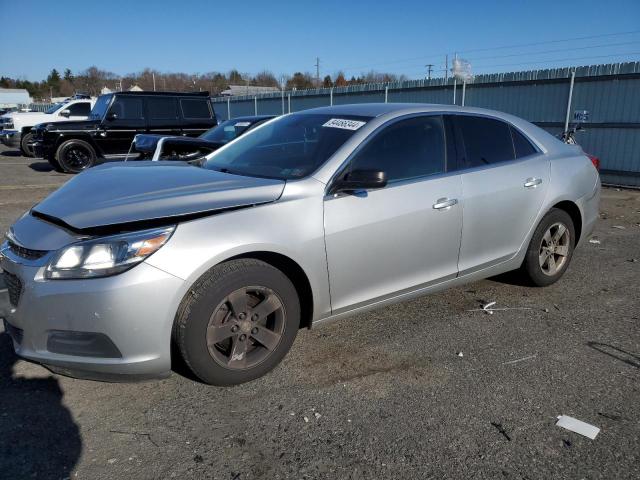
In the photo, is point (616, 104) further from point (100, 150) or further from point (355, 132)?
point (100, 150)

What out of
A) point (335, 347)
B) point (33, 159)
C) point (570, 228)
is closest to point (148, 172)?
point (335, 347)

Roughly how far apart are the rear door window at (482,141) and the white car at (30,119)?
15.2 metres

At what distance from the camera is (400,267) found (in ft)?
11.3

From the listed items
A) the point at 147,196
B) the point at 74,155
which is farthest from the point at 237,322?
the point at 74,155

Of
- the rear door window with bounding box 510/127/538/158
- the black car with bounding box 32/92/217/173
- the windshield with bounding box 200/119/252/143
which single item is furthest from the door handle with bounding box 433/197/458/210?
the black car with bounding box 32/92/217/173

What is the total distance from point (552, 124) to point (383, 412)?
38.8ft

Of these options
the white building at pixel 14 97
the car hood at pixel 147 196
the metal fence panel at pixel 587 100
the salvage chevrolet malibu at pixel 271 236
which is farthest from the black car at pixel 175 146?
the white building at pixel 14 97

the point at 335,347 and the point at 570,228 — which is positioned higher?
the point at 570,228

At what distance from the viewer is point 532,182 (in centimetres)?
416

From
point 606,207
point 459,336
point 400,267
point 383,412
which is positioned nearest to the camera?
point 383,412

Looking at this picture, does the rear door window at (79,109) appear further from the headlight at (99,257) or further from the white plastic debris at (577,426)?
the white plastic debris at (577,426)

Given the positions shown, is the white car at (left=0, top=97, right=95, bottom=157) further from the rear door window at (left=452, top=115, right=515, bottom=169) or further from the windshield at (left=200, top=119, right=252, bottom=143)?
the rear door window at (left=452, top=115, right=515, bottom=169)

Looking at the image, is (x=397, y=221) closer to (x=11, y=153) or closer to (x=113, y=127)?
(x=113, y=127)

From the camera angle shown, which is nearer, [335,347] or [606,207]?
[335,347]
